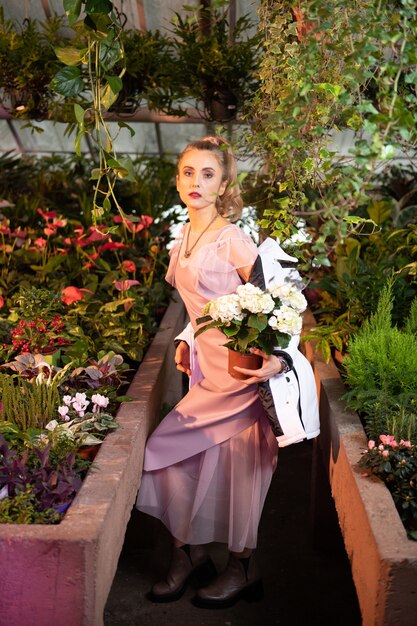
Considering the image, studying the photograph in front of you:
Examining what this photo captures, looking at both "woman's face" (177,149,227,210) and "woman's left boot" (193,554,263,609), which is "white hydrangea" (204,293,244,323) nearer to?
"woman's face" (177,149,227,210)

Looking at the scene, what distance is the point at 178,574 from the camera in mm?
3691

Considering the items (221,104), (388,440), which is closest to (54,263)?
(221,104)

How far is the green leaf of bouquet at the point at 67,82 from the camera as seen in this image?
2.50 meters

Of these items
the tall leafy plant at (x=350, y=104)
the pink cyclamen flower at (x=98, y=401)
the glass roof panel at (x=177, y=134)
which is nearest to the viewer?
the tall leafy plant at (x=350, y=104)

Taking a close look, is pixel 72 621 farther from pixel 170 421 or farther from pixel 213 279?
pixel 213 279

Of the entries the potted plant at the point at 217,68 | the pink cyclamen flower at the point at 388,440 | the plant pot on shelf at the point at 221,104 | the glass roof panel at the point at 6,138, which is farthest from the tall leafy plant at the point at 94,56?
the glass roof panel at the point at 6,138

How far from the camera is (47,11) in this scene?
6.58 m

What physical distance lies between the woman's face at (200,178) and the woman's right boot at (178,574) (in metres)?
1.46

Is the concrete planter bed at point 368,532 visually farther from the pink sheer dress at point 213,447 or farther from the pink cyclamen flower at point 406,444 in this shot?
the pink sheer dress at point 213,447

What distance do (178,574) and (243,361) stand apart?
1.00m

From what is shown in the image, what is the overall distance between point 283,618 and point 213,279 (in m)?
1.44

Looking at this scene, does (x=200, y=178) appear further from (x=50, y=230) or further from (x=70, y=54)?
(x=50, y=230)

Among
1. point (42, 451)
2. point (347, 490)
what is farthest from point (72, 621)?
point (347, 490)

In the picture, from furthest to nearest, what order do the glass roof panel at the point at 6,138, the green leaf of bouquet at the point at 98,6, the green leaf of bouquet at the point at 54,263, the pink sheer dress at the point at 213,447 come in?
the glass roof panel at the point at 6,138 → the green leaf of bouquet at the point at 54,263 → the pink sheer dress at the point at 213,447 → the green leaf of bouquet at the point at 98,6
